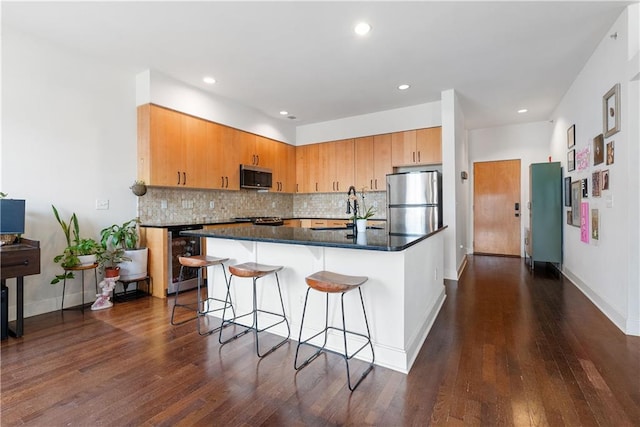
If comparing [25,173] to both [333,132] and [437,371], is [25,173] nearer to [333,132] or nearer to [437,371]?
[437,371]

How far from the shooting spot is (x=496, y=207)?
6652 mm

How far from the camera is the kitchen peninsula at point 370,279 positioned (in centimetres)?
213

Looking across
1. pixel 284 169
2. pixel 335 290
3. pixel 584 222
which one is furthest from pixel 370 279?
pixel 284 169

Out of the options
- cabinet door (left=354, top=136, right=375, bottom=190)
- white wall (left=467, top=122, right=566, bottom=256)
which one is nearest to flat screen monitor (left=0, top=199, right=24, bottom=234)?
cabinet door (left=354, top=136, right=375, bottom=190)

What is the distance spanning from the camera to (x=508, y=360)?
7.18ft

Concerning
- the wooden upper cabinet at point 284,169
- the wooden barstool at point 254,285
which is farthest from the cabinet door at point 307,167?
the wooden barstool at point 254,285

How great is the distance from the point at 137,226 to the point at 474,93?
16.2ft

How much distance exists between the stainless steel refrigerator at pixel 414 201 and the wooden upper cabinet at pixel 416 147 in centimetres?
59

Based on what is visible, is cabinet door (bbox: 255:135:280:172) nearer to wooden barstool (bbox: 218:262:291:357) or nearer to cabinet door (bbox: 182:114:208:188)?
cabinet door (bbox: 182:114:208:188)

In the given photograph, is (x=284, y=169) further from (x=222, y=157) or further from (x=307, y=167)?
(x=222, y=157)

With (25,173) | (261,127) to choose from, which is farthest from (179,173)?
(261,127)

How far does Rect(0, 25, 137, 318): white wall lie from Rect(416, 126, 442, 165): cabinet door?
13.5 feet

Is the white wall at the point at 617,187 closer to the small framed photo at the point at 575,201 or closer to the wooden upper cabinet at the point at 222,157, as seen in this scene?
the small framed photo at the point at 575,201

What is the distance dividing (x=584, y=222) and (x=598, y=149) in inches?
36.9
